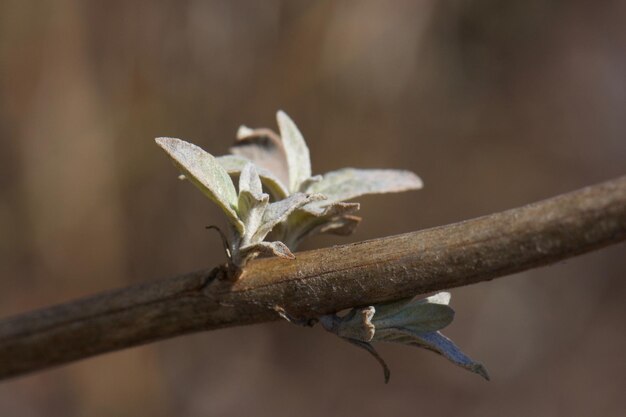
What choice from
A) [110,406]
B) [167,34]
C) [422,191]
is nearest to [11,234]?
[110,406]

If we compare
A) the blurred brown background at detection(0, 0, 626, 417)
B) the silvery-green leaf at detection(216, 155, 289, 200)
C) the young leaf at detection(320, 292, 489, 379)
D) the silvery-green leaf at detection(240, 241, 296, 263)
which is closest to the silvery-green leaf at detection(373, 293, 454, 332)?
the young leaf at detection(320, 292, 489, 379)

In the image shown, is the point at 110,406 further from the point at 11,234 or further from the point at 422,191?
the point at 422,191

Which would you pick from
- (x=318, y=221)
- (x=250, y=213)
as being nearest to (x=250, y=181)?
(x=250, y=213)

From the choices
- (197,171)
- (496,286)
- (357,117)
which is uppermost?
(197,171)

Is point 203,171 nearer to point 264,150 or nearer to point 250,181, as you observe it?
point 250,181

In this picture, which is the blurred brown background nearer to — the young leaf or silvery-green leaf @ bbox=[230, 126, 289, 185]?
silvery-green leaf @ bbox=[230, 126, 289, 185]

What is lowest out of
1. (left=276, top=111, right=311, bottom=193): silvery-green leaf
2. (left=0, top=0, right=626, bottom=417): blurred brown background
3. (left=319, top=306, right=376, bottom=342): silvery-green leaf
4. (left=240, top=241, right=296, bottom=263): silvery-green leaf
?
(left=0, top=0, right=626, bottom=417): blurred brown background

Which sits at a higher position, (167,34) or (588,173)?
(167,34)
